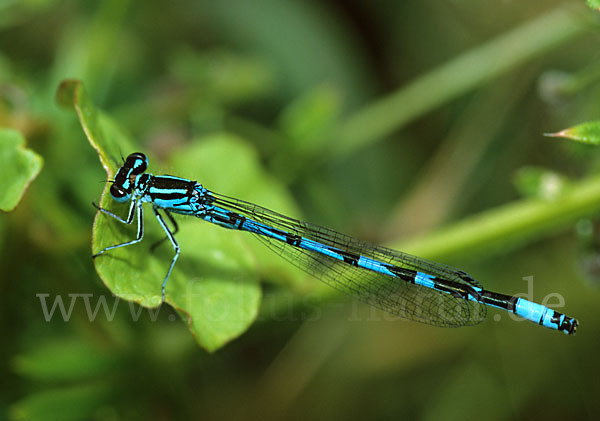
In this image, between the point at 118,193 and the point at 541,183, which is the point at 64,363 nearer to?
the point at 118,193

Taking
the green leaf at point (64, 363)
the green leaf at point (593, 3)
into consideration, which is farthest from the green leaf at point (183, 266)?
the green leaf at point (593, 3)

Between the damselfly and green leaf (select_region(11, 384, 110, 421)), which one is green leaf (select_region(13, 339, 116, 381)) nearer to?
green leaf (select_region(11, 384, 110, 421))

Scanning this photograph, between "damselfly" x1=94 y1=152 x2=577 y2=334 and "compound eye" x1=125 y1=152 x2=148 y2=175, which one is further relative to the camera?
"damselfly" x1=94 y1=152 x2=577 y2=334

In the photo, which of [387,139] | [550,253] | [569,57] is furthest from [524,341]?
[569,57]

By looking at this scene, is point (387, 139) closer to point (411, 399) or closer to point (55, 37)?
point (411, 399)

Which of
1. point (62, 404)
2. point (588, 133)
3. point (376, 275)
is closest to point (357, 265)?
point (376, 275)

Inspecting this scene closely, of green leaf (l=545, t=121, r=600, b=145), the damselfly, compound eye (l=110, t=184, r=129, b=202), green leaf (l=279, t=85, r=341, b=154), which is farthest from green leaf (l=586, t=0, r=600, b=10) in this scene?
green leaf (l=279, t=85, r=341, b=154)

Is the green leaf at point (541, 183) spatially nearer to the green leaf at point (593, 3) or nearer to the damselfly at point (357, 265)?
the damselfly at point (357, 265)
